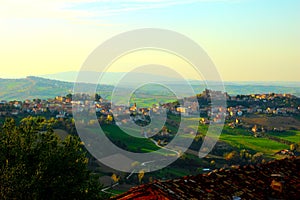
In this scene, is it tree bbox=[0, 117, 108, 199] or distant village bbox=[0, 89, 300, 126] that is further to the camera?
distant village bbox=[0, 89, 300, 126]

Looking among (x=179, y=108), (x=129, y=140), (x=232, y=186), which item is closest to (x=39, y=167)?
(x=232, y=186)

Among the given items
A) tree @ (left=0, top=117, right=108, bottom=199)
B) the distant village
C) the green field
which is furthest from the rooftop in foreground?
the distant village

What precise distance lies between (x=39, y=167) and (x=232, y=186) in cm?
1013

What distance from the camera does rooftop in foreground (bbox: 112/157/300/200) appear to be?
959cm

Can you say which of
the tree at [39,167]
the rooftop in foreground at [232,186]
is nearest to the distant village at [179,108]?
the tree at [39,167]

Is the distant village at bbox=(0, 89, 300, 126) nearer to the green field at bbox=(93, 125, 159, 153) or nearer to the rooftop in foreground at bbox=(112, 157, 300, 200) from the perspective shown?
the green field at bbox=(93, 125, 159, 153)

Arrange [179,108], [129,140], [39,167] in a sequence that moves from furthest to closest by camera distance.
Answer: [179,108] < [129,140] < [39,167]

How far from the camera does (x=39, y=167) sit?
18188 millimetres

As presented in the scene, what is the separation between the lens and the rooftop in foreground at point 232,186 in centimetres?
959

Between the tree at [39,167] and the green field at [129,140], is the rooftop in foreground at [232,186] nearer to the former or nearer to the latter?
the tree at [39,167]

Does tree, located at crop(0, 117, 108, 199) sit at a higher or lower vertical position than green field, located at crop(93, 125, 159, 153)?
higher

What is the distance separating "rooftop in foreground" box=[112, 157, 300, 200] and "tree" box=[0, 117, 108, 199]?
8.54 m

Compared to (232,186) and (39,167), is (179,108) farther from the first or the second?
(232,186)

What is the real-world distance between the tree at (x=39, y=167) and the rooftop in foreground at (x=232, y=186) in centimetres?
854
